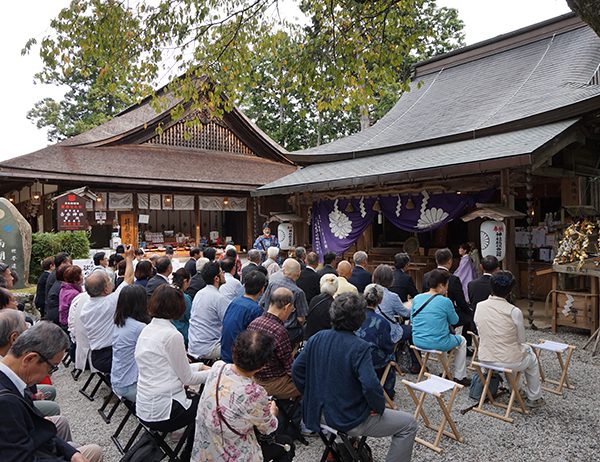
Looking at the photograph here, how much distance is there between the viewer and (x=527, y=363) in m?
4.00

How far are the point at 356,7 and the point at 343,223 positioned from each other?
5307mm

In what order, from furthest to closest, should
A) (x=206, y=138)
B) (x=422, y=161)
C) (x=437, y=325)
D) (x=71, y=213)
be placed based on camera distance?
1. (x=206, y=138)
2. (x=71, y=213)
3. (x=422, y=161)
4. (x=437, y=325)

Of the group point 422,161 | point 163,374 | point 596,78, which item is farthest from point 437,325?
point 596,78

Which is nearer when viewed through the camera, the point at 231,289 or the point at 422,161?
the point at 231,289

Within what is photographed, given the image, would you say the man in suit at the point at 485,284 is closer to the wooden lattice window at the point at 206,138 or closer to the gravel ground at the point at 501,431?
the gravel ground at the point at 501,431

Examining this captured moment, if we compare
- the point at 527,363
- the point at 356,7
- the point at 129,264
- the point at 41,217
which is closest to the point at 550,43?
the point at 356,7

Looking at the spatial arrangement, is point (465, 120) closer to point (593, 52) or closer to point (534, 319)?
point (593, 52)

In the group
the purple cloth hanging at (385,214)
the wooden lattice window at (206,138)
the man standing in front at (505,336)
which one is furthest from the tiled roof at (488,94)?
the wooden lattice window at (206,138)

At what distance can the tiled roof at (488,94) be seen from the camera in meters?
8.87

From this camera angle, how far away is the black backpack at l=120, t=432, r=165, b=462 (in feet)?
9.12

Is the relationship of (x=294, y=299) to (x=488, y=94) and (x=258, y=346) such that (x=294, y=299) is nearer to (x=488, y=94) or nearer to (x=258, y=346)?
(x=258, y=346)

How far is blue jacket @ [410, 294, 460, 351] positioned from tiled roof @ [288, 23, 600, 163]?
5080mm

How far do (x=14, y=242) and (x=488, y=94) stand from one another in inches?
Result: 468

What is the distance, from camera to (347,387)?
8.60 feet
